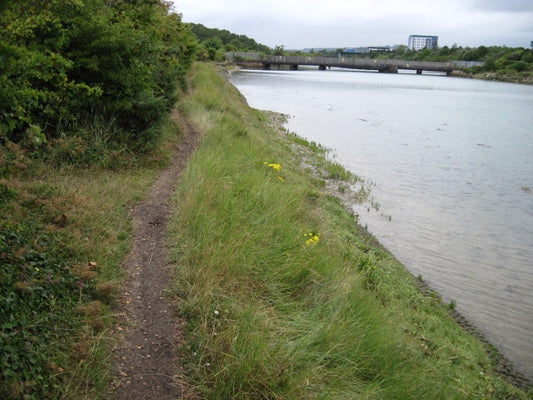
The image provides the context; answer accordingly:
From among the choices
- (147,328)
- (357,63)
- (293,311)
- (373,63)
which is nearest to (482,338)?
(293,311)

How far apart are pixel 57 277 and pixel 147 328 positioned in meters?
1.06

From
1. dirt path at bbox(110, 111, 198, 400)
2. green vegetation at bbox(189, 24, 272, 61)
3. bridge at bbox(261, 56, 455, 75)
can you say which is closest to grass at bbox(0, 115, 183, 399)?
dirt path at bbox(110, 111, 198, 400)

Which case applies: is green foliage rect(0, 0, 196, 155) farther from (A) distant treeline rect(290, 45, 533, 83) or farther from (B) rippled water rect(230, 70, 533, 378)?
(A) distant treeline rect(290, 45, 533, 83)

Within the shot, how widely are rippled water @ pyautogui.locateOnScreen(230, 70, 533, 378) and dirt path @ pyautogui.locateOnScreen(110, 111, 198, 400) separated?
556cm

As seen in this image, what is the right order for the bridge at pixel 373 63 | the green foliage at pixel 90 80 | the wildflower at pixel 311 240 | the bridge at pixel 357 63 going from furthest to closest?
the bridge at pixel 373 63 < the bridge at pixel 357 63 < the green foliage at pixel 90 80 < the wildflower at pixel 311 240

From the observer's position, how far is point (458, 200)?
51.9 feet

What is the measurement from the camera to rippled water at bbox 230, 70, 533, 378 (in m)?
9.16

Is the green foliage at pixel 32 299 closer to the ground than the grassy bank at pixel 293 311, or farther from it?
farther from it

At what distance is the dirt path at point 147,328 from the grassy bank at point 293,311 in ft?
0.57

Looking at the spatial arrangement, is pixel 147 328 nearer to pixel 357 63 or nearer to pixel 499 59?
pixel 357 63

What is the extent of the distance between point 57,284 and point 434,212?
39.7 feet

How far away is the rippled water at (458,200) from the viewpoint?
916cm

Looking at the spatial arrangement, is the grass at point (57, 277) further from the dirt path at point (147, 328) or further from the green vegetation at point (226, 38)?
the green vegetation at point (226, 38)

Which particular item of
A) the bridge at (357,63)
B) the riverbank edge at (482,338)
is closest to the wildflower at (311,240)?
the riverbank edge at (482,338)
